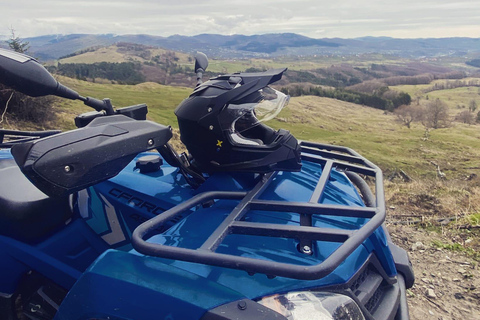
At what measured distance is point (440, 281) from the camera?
13.9 feet

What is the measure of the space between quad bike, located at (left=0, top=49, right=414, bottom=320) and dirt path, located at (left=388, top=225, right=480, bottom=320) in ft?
5.40

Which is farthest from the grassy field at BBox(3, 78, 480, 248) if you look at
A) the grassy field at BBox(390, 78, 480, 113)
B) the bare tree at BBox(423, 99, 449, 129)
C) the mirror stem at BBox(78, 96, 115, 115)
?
the grassy field at BBox(390, 78, 480, 113)

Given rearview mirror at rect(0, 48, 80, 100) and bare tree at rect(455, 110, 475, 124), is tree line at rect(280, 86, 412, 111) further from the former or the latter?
rearview mirror at rect(0, 48, 80, 100)

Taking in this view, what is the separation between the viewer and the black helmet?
2.25 m

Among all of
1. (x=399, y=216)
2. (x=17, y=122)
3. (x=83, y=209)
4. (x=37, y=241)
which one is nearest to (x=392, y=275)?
(x=83, y=209)

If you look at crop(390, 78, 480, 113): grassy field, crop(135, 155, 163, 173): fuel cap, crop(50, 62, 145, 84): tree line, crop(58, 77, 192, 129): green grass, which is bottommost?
crop(390, 78, 480, 113): grassy field

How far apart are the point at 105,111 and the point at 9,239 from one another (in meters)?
1.00

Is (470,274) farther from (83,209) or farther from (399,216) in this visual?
(83,209)

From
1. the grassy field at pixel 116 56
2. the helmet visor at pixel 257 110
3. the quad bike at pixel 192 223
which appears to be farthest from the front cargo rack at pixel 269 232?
the grassy field at pixel 116 56

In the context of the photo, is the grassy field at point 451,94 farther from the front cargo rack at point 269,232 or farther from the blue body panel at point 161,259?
the front cargo rack at point 269,232

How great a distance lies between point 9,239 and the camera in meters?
2.40

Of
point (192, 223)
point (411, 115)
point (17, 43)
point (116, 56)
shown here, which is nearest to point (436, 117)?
point (411, 115)

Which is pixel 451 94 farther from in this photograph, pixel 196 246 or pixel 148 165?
pixel 196 246

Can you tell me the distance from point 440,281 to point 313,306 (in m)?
3.32
